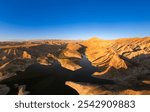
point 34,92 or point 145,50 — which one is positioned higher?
point 145,50

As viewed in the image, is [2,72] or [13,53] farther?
[13,53]

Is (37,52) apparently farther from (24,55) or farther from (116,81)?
(116,81)

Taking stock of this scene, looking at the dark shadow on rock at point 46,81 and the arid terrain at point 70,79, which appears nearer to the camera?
the arid terrain at point 70,79

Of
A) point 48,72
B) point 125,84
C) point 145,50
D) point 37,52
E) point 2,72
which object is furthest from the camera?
point 145,50

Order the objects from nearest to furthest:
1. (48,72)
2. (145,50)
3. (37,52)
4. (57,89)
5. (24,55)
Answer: (57,89)
(48,72)
(24,55)
(37,52)
(145,50)

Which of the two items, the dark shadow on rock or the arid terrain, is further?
the dark shadow on rock

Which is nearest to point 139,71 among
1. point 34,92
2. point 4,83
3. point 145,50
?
point 34,92

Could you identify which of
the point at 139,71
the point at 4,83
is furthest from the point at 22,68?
the point at 139,71

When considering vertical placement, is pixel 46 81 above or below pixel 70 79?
below

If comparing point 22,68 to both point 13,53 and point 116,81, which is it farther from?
point 116,81

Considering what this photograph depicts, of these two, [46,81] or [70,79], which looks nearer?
[46,81]
